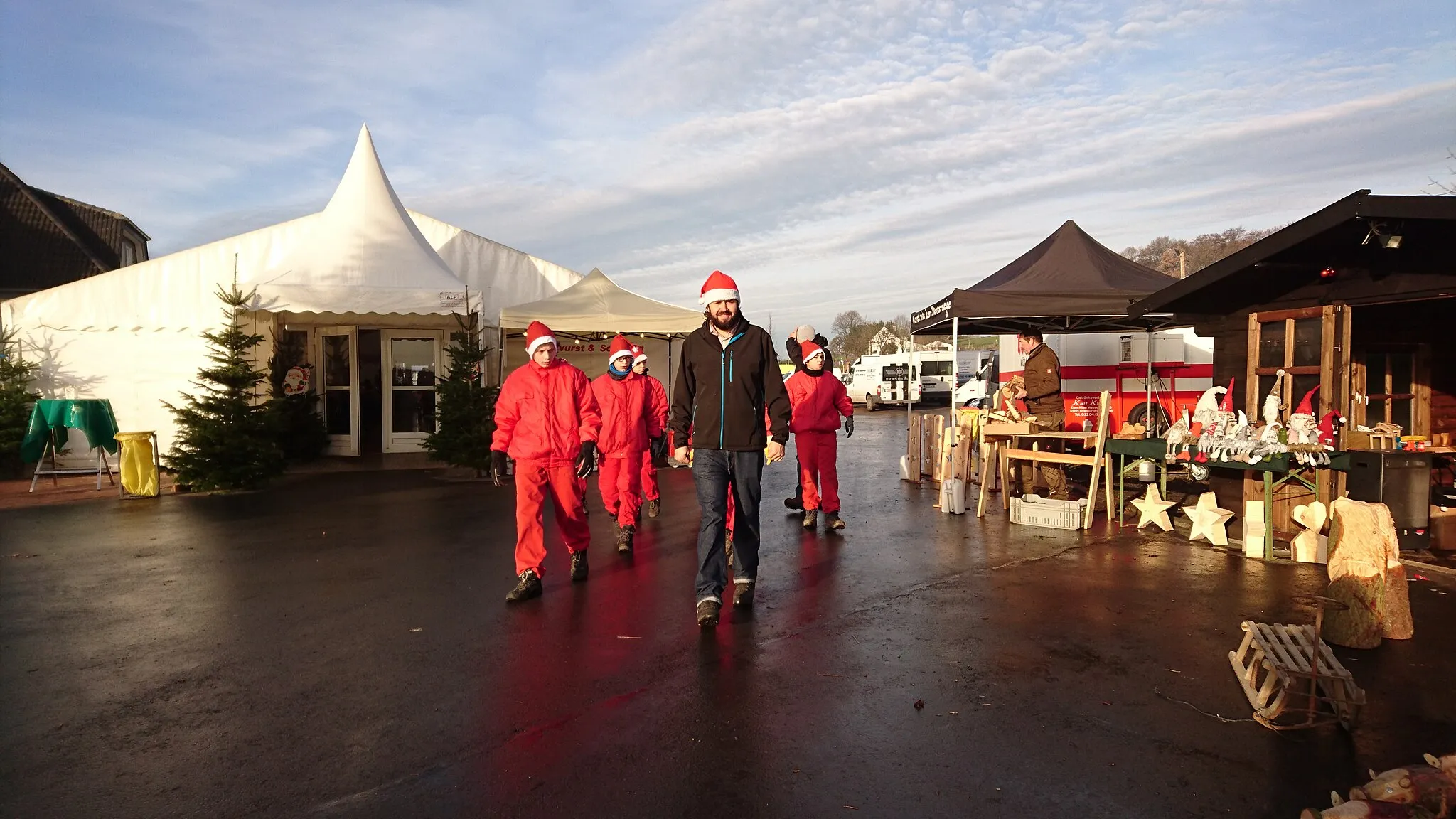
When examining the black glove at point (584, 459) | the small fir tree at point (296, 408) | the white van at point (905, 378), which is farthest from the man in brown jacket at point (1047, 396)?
the white van at point (905, 378)

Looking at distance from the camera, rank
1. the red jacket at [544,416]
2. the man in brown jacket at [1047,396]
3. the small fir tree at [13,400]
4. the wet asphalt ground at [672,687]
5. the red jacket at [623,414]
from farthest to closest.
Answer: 1. the small fir tree at [13,400]
2. the man in brown jacket at [1047,396]
3. the red jacket at [623,414]
4. the red jacket at [544,416]
5. the wet asphalt ground at [672,687]

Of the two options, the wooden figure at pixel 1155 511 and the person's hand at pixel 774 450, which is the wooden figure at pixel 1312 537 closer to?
the wooden figure at pixel 1155 511

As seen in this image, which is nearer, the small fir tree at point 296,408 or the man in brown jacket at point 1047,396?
the man in brown jacket at point 1047,396

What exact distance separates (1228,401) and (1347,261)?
160 cm

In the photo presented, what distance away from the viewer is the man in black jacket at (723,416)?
224 inches

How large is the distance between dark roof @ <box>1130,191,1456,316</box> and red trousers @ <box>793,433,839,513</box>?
3876 millimetres

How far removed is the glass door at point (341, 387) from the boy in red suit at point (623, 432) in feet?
29.5

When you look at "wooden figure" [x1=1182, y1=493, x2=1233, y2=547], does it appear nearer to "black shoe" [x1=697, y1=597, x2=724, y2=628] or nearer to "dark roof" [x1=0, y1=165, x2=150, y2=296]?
"black shoe" [x1=697, y1=597, x2=724, y2=628]

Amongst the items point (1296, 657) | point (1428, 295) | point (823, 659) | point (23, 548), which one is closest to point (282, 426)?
point (23, 548)

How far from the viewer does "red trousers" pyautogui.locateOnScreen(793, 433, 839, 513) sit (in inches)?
358

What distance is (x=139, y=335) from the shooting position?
14641 mm

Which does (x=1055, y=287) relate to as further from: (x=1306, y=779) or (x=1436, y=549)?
(x=1306, y=779)

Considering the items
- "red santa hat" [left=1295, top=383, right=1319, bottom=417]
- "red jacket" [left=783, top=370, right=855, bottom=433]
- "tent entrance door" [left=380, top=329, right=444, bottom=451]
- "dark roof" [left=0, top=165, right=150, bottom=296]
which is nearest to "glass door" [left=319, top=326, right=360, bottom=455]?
"tent entrance door" [left=380, top=329, right=444, bottom=451]

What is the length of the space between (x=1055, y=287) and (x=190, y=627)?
11042mm
